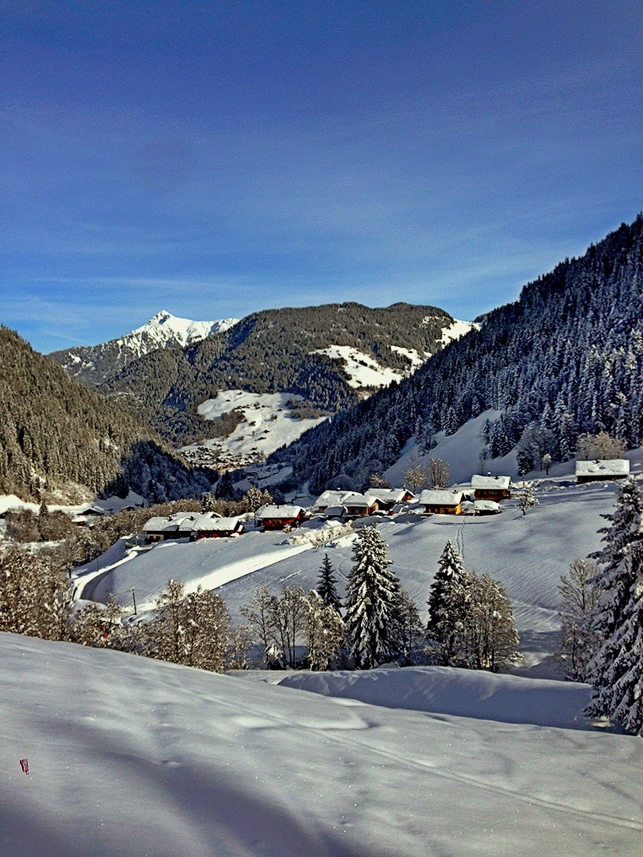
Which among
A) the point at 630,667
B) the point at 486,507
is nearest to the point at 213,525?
the point at 486,507

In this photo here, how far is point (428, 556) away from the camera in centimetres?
5703

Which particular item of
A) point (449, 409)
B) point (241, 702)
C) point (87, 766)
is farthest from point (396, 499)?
point (87, 766)

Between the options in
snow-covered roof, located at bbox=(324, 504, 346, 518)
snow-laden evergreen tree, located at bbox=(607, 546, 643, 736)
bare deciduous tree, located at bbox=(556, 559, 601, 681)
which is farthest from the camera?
snow-covered roof, located at bbox=(324, 504, 346, 518)

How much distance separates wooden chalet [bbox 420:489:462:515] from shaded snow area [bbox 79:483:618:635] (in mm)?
4915

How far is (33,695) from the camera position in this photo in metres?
9.33

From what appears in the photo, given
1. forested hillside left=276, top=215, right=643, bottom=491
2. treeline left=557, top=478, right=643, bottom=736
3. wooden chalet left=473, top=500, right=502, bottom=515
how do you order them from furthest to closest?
forested hillside left=276, top=215, right=643, bottom=491 → wooden chalet left=473, top=500, right=502, bottom=515 → treeline left=557, top=478, right=643, bottom=736

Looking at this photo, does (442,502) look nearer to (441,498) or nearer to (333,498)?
(441,498)

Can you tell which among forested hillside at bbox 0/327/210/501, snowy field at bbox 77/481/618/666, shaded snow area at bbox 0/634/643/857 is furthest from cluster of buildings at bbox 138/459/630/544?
shaded snow area at bbox 0/634/643/857

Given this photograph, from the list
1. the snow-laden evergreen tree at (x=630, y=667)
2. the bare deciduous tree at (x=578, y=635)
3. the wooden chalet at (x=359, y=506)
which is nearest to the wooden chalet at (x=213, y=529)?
the wooden chalet at (x=359, y=506)

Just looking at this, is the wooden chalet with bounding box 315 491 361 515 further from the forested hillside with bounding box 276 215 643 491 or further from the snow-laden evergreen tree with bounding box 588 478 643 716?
the snow-laden evergreen tree with bounding box 588 478 643 716

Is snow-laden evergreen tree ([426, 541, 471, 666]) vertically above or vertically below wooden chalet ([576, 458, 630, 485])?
below

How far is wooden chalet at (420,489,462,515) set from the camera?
8075 cm

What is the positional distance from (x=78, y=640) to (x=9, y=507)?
109966mm

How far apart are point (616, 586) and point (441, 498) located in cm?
6581
